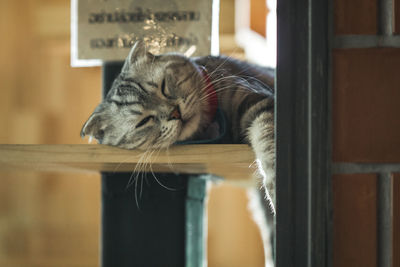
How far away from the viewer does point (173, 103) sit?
2.50 ft

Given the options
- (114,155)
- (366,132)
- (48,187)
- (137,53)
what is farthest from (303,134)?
(48,187)

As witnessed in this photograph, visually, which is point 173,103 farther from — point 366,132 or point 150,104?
point 366,132

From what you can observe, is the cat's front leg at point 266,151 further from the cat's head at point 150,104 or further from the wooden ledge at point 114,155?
the cat's head at point 150,104

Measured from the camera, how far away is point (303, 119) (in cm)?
45

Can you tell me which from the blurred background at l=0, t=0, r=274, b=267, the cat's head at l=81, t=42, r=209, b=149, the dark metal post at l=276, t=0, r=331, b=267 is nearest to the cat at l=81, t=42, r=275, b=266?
the cat's head at l=81, t=42, r=209, b=149

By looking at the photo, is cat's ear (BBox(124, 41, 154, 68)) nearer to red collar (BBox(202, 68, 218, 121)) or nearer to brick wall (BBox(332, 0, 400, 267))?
red collar (BBox(202, 68, 218, 121))

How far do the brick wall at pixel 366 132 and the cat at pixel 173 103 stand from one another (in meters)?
0.23

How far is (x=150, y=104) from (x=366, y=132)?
1.47 feet

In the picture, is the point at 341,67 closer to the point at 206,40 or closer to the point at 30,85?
the point at 206,40

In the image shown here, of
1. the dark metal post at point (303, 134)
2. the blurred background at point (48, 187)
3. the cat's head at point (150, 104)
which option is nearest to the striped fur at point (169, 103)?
the cat's head at point (150, 104)

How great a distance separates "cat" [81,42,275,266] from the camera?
0.72 m

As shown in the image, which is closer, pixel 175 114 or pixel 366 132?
pixel 366 132

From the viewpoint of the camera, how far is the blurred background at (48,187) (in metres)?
1.36

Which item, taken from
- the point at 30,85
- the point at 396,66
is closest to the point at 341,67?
the point at 396,66
